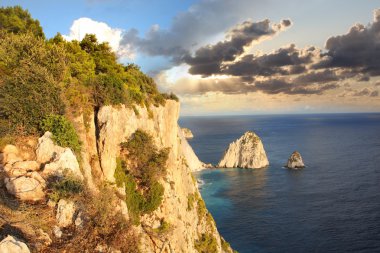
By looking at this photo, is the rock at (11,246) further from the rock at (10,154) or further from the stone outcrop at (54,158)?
the rock at (10,154)

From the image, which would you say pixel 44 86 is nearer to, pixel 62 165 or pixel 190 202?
pixel 62 165

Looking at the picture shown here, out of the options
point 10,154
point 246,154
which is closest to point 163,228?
point 10,154

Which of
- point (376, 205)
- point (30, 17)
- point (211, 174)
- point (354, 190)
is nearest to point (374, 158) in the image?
point (354, 190)

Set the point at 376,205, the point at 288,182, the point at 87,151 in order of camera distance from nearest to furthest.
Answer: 1. the point at 87,151
2. the point at 376,205
3. the point at 288,182

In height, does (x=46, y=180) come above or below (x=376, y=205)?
above

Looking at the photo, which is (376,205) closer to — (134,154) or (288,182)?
(288,182)
